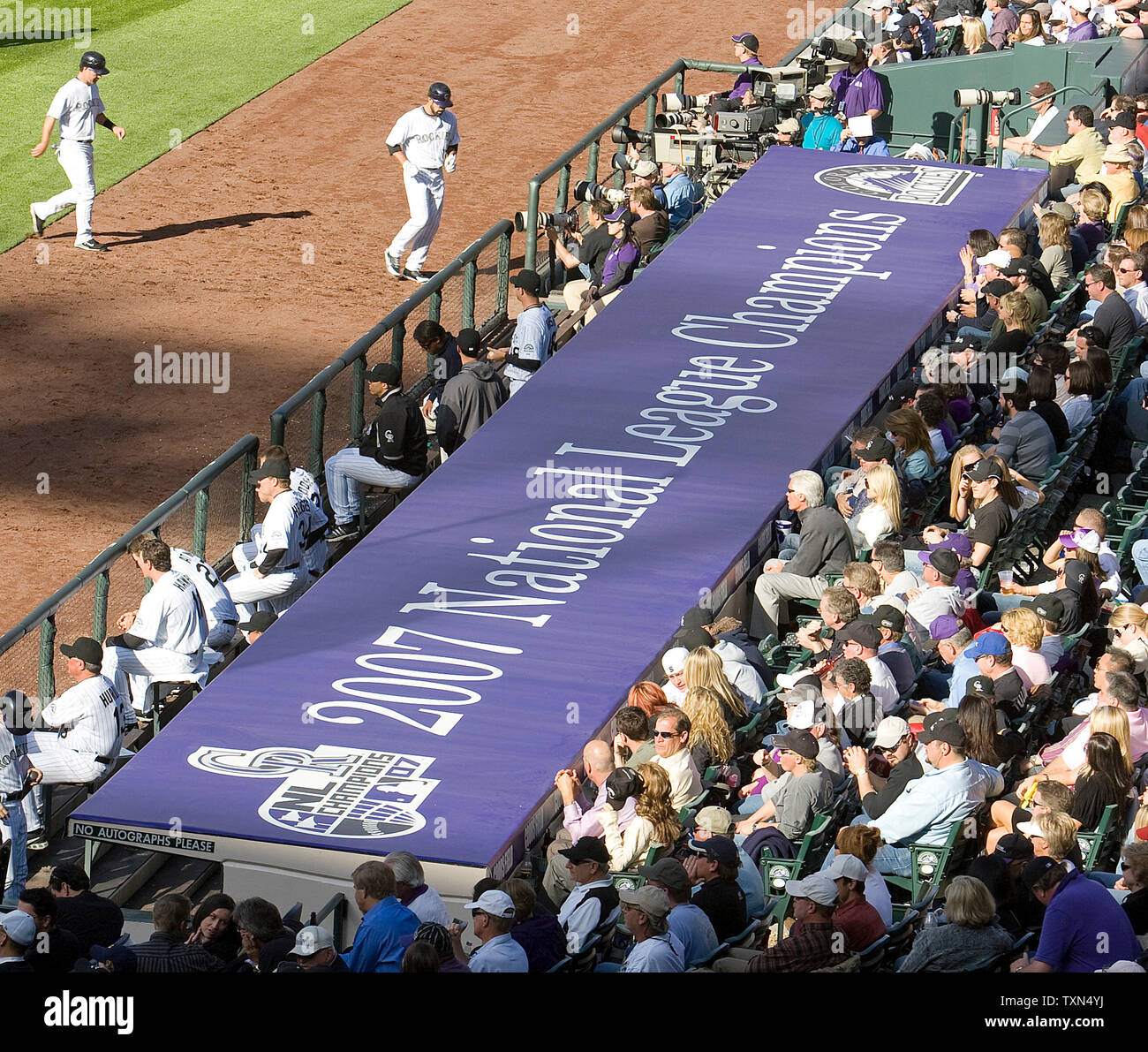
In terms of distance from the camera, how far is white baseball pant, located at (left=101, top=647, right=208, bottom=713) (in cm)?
1025

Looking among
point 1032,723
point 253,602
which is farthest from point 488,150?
point 1032,723

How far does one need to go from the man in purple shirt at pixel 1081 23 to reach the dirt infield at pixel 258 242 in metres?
4.13

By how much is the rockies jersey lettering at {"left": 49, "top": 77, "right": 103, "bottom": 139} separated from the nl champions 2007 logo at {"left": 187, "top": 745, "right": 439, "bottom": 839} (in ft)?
30.2

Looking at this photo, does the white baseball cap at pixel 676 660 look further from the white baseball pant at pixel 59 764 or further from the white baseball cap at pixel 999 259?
the white baseball cap at pixel 999 259

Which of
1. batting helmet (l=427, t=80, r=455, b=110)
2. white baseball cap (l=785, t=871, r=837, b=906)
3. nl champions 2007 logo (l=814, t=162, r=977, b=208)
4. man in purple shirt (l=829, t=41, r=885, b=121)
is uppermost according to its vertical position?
batting helmet (l=427, t=80, r=455, b=110)

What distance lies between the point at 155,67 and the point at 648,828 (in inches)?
661

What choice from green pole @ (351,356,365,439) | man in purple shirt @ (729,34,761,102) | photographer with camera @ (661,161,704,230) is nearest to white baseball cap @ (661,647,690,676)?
green pole @ (351,356,365,439)

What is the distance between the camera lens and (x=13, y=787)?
9.13 meters

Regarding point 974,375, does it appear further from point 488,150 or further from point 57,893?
point 488,150

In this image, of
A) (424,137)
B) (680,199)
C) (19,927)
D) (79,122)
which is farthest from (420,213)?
(19,927)

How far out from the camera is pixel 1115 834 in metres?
8.41

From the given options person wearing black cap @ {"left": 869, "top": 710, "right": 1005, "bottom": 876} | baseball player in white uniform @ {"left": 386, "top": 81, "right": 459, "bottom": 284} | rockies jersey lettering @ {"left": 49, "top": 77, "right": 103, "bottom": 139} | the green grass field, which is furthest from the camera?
the green grass field

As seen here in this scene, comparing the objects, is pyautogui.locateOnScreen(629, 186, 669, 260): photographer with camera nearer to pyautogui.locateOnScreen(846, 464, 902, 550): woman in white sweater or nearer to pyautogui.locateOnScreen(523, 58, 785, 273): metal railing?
pyautogui.locateOnScreen(523, 58, 785, 273): metal railing

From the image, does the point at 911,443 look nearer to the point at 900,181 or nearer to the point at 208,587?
the point at 208,587
